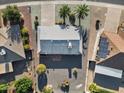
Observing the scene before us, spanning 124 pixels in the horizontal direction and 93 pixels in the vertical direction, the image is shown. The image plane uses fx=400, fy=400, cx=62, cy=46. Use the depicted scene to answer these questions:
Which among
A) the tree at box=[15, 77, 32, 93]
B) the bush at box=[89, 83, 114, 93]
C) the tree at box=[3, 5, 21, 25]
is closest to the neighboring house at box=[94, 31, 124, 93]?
the bush at box=[89, 83, 114, 93]

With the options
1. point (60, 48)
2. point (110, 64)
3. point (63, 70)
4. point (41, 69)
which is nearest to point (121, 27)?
point (110, 64)

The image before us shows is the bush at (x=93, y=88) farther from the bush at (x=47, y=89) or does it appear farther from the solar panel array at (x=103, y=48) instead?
the bush at (x=47, y=89)

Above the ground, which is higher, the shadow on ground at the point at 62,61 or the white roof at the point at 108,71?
the shadow on ground at the point at 62,61

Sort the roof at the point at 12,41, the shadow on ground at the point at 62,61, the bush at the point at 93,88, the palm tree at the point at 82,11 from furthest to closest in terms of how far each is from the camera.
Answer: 1. the palm tree at the point at 82,11
2. the shadow on ground at the point at 62,61
3. the roof at the point at 12,41
4. the bush at the point at 93,88

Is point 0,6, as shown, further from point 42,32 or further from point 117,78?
point 117,78

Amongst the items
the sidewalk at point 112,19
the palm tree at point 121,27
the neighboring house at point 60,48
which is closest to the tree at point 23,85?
the neighboring house at point 60,48

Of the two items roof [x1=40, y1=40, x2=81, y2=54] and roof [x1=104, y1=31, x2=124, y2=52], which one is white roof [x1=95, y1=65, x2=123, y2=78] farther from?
roof [x1=40, y1=40, x2=81, y2=54]
